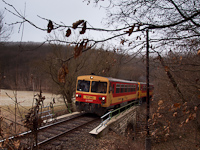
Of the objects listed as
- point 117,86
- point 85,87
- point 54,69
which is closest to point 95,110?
point 85,87

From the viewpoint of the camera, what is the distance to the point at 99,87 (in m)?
11.4

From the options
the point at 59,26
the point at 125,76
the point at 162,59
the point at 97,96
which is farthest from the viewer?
the point at 125,76

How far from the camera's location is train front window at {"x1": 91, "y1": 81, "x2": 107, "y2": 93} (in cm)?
1121

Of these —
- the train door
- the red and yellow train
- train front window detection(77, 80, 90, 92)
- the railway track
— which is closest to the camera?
the railway track

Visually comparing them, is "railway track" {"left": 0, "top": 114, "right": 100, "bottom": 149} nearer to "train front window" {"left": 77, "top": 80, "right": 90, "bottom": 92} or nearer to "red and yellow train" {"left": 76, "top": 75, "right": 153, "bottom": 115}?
"red and yellow train" {"left": 76, "top": 75, "right": 153, "bottom": 115}

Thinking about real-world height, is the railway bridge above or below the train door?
below

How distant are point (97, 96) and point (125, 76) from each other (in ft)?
66.7

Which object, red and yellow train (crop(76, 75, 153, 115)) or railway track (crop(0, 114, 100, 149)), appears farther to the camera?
red and yellow train (crop(76, 75, 153, 115))

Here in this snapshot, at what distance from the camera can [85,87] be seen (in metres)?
11.8

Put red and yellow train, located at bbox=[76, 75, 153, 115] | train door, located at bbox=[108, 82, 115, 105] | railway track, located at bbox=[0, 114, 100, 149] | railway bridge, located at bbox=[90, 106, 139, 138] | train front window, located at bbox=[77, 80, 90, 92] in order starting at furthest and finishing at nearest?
train front window, located at bbox=[77, 80, 90, 92] < train door, located at bbox=[108, 82, 115, 105] < red and yellow train, located at bbox=[76, 75, 153, 115] < railway bridge, located at bbox=[90, 106, 139, 138] < railway track, located at bbox=[0, 114, 100, 149]

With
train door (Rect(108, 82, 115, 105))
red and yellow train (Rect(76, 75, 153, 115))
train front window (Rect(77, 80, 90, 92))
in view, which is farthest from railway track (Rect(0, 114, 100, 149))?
train front window (Rect(77, 80, 90, 92))

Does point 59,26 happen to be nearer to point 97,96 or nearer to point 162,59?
point 162,59

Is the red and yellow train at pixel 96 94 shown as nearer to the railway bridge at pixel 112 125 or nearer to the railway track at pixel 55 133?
the railway bridge at pixel 112 125

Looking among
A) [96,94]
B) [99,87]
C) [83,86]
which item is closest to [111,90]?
[99,87]
